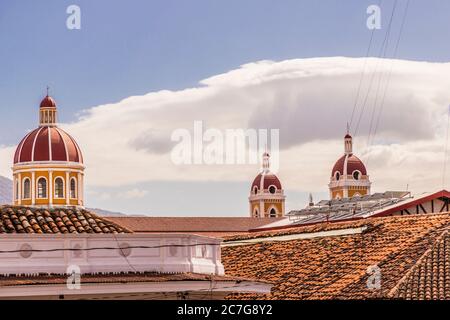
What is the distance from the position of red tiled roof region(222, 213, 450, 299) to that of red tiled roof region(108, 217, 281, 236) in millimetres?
59795

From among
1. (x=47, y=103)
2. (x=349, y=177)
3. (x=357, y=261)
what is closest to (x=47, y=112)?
(x=47, y=103)

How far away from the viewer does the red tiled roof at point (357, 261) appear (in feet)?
89.8

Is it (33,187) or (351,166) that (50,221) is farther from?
(351,166)

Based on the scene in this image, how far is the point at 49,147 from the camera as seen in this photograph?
Answer: 93688 millimetres

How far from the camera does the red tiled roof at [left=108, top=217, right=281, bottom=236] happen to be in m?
98.1

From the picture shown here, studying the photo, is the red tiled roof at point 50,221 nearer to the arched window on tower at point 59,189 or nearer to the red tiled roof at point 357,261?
the red tiled roof at point 357,261

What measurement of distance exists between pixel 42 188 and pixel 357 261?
65202mm

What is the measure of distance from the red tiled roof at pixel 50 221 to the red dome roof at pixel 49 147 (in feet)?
220
